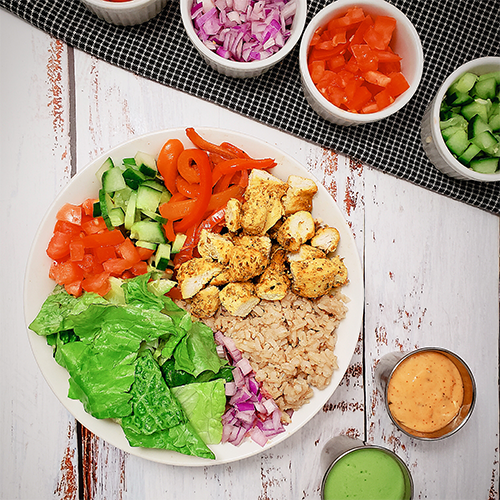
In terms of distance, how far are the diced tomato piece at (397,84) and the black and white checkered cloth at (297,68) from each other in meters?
0.19

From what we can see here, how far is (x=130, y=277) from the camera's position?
75.9 inches

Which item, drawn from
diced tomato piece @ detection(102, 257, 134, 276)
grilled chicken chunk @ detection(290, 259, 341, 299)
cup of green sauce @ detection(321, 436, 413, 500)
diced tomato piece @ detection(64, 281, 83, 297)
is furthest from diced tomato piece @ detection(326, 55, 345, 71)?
cup of green sauce @ detection(321, 436, 413, 500)

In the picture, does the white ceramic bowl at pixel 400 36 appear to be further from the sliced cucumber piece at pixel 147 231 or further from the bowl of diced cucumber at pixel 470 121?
the sliced cucumber piece at pixel 147 231

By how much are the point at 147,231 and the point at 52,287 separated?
47cm

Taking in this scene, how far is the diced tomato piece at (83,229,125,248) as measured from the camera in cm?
185

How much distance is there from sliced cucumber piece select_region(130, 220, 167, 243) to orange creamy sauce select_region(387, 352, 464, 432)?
4.02 feet

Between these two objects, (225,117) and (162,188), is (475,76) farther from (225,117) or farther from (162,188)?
(162,188)

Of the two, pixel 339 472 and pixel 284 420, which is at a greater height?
pixel 284 420

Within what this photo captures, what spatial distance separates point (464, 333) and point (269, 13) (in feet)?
6.17

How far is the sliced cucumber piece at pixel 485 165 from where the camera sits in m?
2.15

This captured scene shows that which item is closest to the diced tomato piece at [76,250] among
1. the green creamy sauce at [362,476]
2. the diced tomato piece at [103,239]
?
the diced tomato piece at [103,239]

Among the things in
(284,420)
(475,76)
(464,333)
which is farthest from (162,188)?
(464,333)

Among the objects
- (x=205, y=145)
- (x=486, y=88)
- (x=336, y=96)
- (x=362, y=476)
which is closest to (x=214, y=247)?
(x=205, y=145)

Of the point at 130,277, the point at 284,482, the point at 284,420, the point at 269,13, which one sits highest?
the point at 269,13
